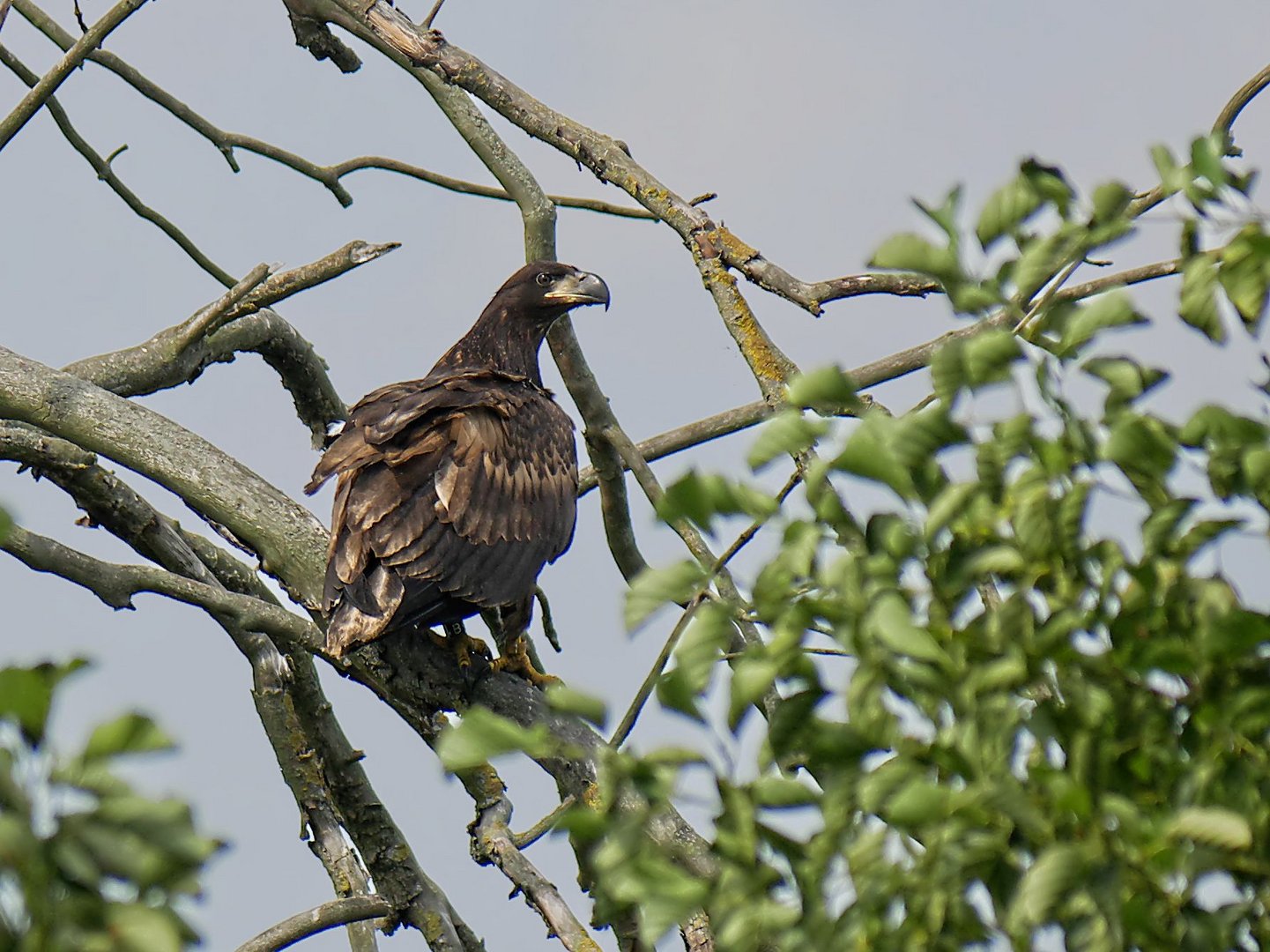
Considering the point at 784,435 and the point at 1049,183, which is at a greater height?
the point at 1049,183

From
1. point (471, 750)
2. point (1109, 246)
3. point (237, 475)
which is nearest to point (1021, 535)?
point (1109, 246)

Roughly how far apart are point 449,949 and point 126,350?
249cm

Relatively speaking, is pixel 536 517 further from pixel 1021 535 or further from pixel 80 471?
pixel 1021 535

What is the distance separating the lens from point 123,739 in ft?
3.95

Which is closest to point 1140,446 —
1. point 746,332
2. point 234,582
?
point 746,332

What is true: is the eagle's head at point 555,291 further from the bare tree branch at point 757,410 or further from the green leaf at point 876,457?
the green leaf at point 876,457

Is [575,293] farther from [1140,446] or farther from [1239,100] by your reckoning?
[1140,446]

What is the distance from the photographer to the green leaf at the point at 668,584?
1.70m

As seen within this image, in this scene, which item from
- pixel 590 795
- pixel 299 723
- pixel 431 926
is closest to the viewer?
pixel 590 795

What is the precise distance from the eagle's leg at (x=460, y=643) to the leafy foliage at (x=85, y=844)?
4029mm

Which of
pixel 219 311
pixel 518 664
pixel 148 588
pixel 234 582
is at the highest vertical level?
pixel 219 311

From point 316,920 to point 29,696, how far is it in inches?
154

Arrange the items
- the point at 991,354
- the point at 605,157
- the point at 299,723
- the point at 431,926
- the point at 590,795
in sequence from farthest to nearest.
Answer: the point at 299,723 → the point at 431,926 → the point at 605,157 → the point at 590,795 → the point at 991,354

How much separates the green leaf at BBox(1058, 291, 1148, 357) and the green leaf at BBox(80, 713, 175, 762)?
0.97 meters
